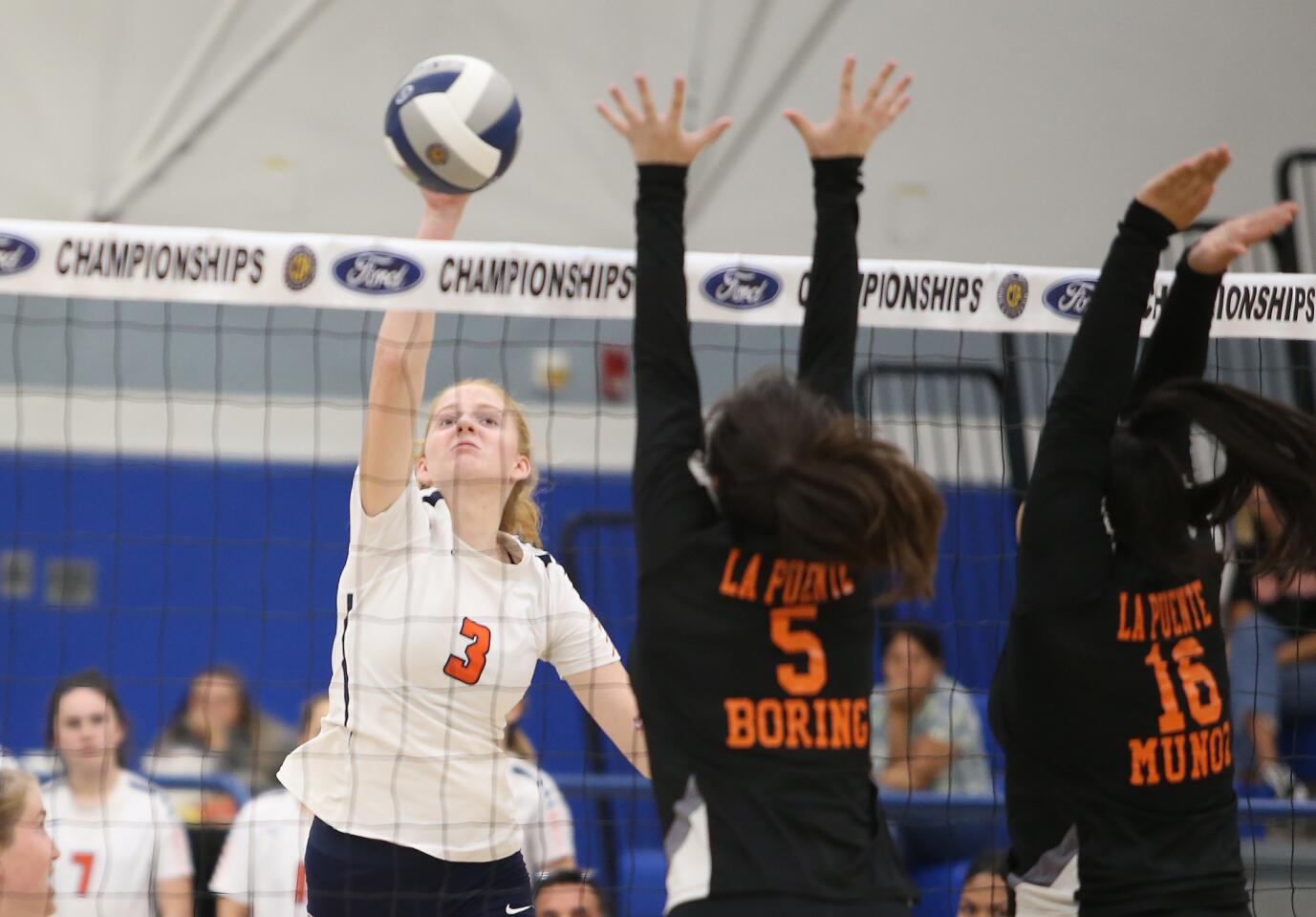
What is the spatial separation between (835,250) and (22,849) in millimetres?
2828

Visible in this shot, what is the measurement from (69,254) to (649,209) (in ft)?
5.42

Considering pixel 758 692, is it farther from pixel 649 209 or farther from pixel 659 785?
pixel 649 209

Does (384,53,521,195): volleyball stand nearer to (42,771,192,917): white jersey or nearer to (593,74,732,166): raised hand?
(593,74,732,166): raised hand

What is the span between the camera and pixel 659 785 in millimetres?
2631

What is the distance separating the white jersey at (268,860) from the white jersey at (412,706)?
1851mm

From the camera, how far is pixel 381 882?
3795mm

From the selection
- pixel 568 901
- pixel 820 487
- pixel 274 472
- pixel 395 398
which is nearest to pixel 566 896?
pixel 568 901

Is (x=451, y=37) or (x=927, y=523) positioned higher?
(x=451, y=37)

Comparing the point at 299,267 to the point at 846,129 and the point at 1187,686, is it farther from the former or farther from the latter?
the point at 1187,686

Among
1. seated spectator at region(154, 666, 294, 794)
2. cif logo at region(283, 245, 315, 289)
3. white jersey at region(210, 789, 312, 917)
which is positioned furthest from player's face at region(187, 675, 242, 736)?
cif logo at region(283, 245, 315, 289)

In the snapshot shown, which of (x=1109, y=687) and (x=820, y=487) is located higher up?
(x=820, y=487)

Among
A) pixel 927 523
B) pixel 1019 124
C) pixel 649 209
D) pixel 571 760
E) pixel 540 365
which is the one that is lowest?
pixel 571 760

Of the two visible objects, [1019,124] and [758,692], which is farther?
[1019,124]

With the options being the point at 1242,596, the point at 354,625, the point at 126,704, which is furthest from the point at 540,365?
the point at 354,625
